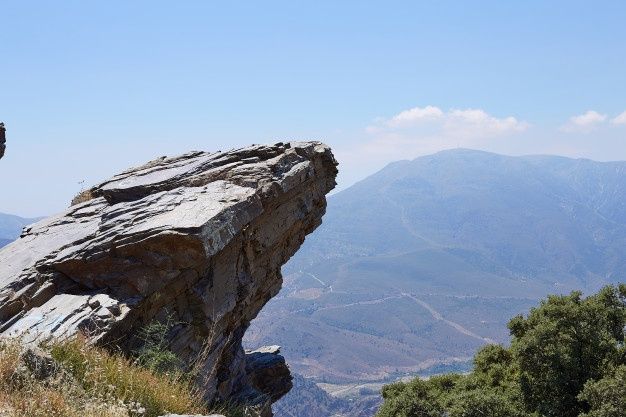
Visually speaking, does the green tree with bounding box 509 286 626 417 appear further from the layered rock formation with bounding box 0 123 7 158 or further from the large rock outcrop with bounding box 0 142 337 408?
the layered rock formation with bounding box 0 123 7 158

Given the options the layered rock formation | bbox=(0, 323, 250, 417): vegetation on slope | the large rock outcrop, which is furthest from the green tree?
the layered rock formation

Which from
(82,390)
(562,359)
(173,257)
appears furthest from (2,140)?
(562,359)

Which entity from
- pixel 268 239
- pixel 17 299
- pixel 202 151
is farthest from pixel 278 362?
pixel 17 299

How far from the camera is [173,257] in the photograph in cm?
1609

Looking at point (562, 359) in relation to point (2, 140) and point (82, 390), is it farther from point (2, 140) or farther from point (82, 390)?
point (2, 140)

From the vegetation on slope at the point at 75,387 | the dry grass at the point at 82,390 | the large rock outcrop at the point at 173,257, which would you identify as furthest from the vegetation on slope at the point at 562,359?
the vegetation on slope at the point at 75,387

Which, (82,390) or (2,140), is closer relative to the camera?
(82,390)

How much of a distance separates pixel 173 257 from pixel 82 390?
27.0ft

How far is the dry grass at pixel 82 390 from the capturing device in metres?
6.95

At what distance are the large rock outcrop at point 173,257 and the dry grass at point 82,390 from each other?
163 centimetres

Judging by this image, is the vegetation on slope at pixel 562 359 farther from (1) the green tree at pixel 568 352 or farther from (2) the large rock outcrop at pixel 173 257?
(2) the large rock outcrop at pixel 173 257

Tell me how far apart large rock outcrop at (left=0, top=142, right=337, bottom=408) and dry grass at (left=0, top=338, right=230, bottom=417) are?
1629 mm

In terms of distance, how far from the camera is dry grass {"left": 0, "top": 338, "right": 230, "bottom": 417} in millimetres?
6953

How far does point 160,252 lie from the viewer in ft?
52.7
